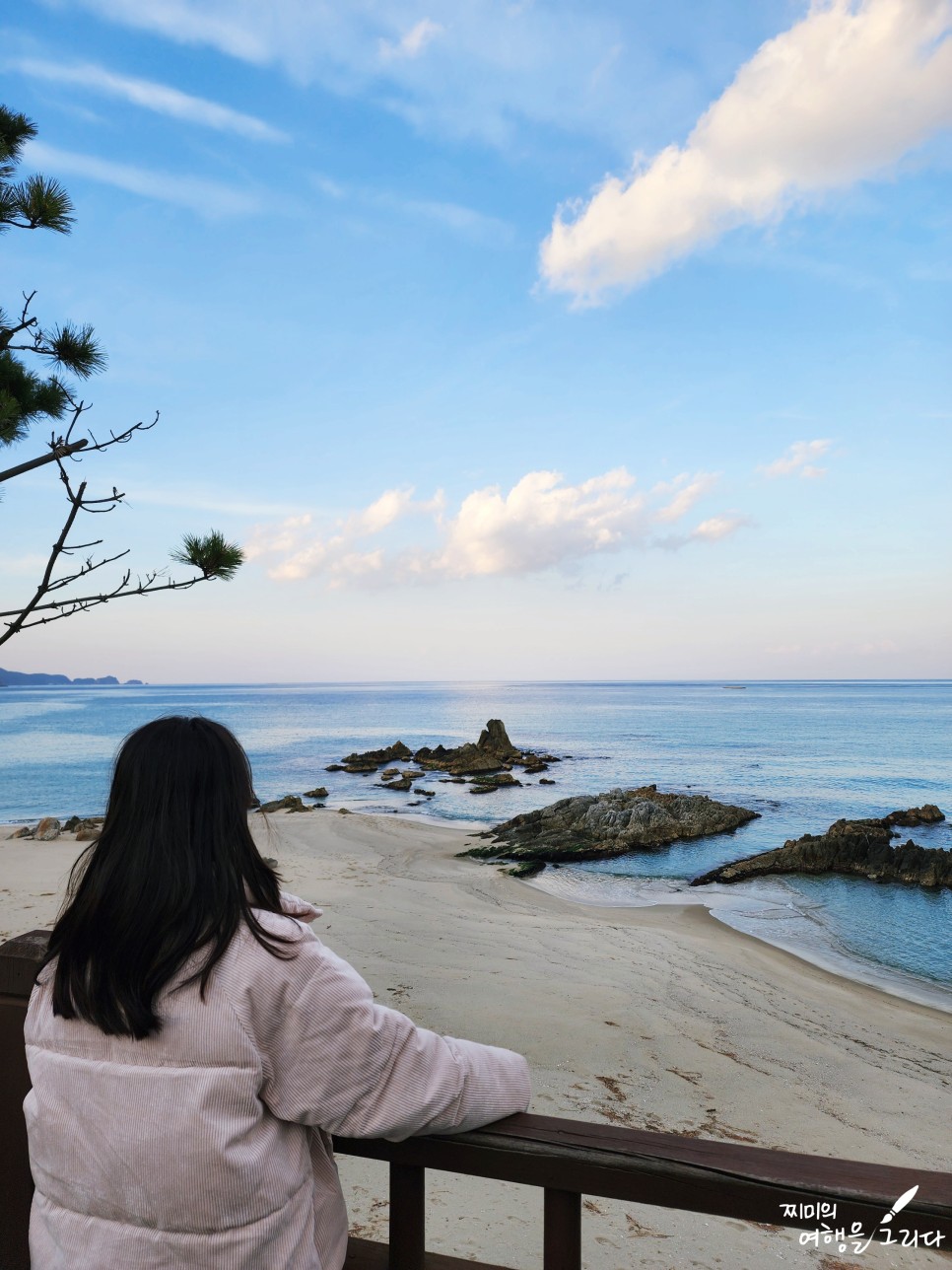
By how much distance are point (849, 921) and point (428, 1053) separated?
580 inches

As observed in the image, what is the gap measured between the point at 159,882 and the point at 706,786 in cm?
3385

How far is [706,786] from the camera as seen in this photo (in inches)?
1310

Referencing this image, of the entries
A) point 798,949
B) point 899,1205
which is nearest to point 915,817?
point 798,949

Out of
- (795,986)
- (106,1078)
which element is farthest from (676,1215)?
(795,986)

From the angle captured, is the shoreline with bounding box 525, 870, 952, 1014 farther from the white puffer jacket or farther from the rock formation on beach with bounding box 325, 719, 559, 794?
the rock formation on beach with bounding box 325, 719, 559, 794

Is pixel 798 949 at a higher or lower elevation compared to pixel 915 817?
higher

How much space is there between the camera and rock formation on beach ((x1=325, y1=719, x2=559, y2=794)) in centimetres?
3296

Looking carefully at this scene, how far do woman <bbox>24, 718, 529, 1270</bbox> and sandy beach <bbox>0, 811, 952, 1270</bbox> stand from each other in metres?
1.45

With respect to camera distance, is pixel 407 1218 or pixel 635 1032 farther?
pixel 635 1032

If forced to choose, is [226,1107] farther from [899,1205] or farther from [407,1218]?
[899,1205]

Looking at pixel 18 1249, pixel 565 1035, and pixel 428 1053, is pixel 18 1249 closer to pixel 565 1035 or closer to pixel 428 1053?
pixel 428 1053

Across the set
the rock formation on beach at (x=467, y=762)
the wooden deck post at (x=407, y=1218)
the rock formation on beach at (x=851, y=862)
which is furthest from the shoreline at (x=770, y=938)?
the rock formation on beach at (x=467, y=762)

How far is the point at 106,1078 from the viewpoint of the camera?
138 cm

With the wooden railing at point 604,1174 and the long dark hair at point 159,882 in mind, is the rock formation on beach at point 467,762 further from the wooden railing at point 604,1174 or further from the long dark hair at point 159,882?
the long dark hair at point 159,882
